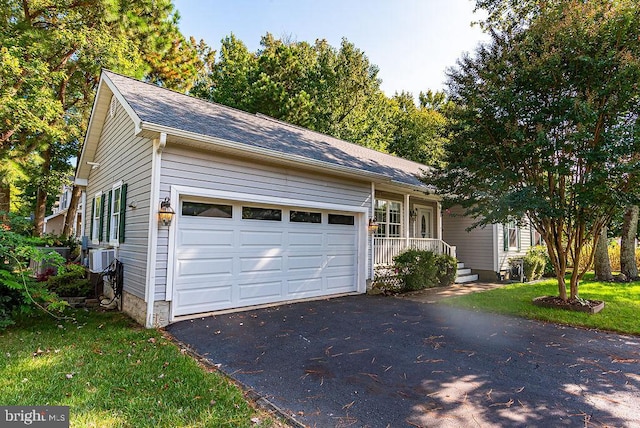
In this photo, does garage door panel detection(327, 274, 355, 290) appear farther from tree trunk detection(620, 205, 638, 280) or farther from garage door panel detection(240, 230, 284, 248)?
tree trunk detection(620, 205, 638, 280)

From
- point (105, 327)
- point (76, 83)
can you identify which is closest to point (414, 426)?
point (105, 327)

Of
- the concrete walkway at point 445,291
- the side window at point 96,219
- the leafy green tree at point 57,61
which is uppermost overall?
the leafy green tree at point 57,61

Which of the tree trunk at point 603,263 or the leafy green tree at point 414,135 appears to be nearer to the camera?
the tree trunk at point 603,263

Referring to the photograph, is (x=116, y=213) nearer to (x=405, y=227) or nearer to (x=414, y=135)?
(x=405, y=227)

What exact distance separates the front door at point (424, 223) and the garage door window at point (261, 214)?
23.2ft

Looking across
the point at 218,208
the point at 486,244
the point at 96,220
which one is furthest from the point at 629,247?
the point at 96,220

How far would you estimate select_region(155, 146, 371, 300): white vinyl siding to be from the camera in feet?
18.6

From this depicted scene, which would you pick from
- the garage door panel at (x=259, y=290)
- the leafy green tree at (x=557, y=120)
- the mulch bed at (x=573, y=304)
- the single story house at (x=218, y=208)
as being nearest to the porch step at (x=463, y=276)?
the single story house at (x=218, y=208)

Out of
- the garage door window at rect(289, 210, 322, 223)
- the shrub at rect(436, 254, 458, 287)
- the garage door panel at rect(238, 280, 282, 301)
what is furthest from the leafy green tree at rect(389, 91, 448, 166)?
the garage door panel at rect(238, 280, 282, 301)

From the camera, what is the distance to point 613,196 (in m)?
6.01

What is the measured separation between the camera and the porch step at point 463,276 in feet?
37.8

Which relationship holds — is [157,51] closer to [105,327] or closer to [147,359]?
[105,327]

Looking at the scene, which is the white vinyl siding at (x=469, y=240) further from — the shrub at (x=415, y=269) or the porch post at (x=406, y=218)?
the shrub at (x=415, y=269)

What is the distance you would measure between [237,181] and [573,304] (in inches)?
280
